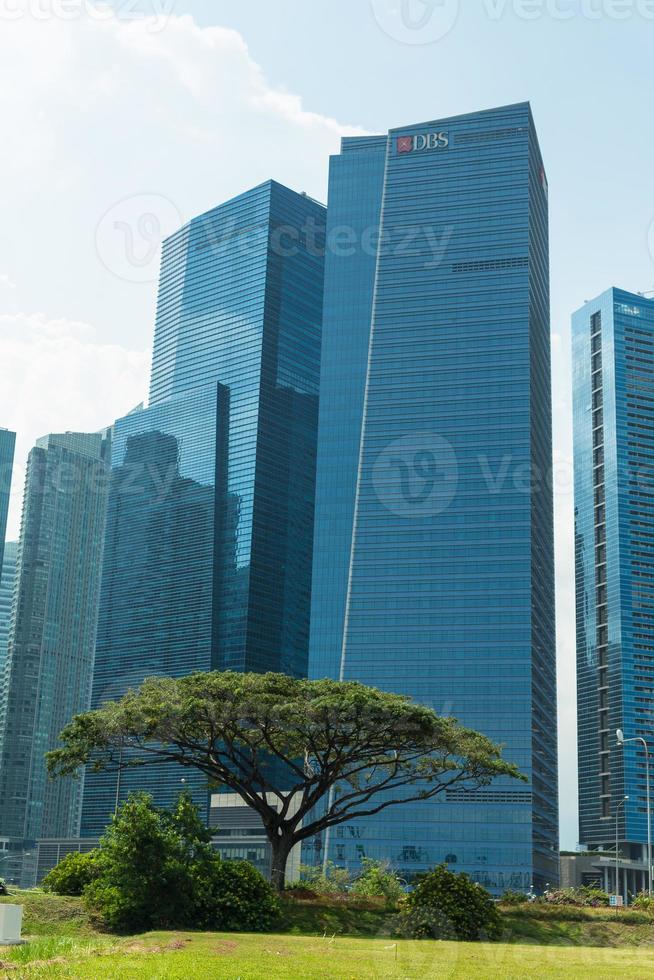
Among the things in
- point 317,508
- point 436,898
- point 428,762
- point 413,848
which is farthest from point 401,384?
point 436,898

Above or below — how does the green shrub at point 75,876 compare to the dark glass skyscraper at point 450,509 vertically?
below

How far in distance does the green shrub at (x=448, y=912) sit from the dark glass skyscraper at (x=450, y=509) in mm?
123034

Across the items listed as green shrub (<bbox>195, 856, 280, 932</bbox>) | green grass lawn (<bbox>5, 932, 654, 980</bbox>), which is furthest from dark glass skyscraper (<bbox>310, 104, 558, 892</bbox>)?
green grass lawn (<bbox>5, 932, 654, 980</bbox>)

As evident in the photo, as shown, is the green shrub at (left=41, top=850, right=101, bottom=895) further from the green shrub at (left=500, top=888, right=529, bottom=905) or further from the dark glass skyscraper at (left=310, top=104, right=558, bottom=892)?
the dark glass skyscraper at (left=310, top=104, right=558, bottom=892)

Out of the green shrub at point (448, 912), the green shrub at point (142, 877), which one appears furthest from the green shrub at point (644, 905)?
the green shrub at point (142, 877)

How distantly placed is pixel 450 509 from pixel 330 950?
146 m

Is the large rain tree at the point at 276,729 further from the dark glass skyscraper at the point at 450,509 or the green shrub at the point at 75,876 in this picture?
the dark glass skyscraper at the point at 450,509

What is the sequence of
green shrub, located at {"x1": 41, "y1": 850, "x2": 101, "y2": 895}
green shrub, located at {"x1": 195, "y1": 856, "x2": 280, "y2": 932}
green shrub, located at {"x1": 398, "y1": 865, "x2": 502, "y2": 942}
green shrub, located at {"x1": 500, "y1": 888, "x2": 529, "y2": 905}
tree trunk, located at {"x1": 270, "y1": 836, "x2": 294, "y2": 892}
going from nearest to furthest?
green shrub, located at {"x1": 195, "y1": 856, "x2": 280, "y2": 932} → green shrub, located at {"x1": 398, "y1": 865, "x2": 502, "y2": 942} → green shrub, located at {"x1": 41, "y1": 850, "x2": 101, "y2": 895} → green shrub, located at {"x1": 500, "y1": 888, "x2": 529, "y2": 905} → tree trunk, located at {"x1": 270, "y1": 836, "x2": 294, "y2": 892}

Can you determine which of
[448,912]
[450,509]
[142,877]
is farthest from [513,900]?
[450,509]

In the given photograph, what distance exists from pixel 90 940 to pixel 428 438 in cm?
14889

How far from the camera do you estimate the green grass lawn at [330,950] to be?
3119 centimetres

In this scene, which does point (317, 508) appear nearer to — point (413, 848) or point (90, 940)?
point (413, 848)

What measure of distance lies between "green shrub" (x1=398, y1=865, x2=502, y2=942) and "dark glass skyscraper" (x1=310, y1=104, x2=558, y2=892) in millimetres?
123034

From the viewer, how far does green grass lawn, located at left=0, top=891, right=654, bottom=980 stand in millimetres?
31188
